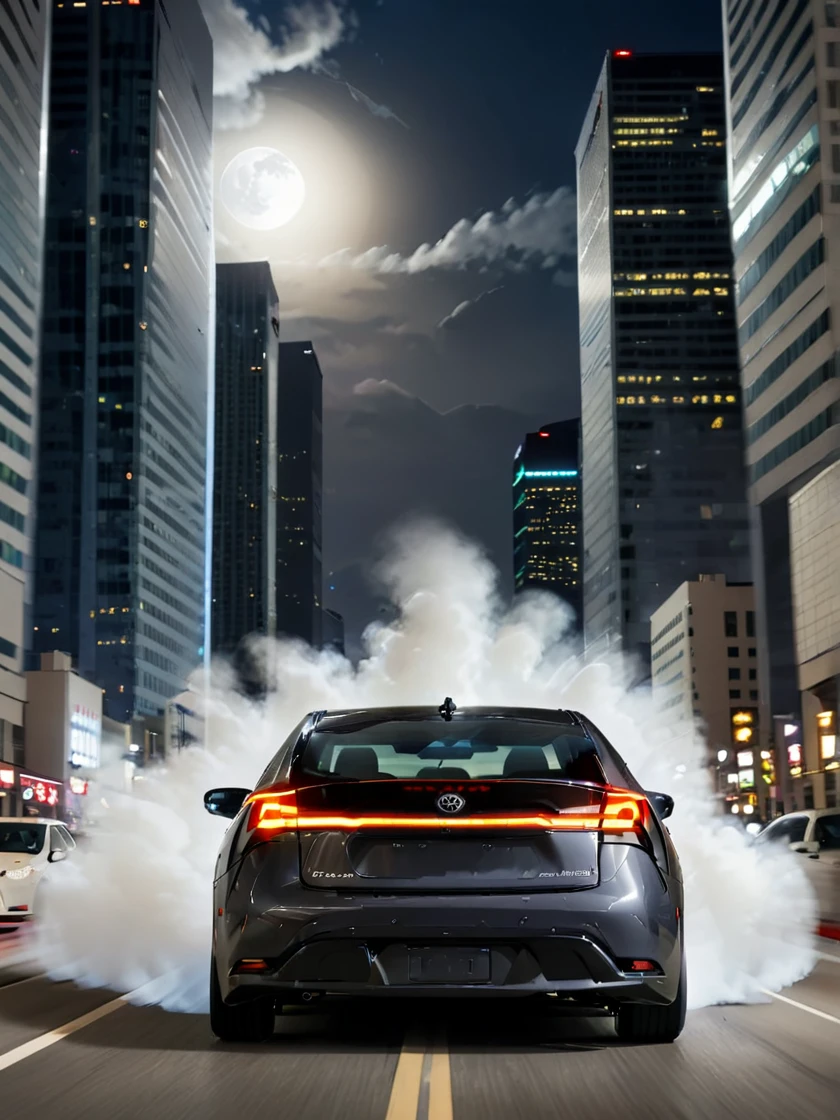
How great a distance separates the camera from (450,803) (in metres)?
5.93

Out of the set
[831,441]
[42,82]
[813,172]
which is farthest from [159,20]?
[831,441]

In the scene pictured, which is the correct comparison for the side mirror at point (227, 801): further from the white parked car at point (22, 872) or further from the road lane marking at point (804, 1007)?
the white parked car at point (22, 872)

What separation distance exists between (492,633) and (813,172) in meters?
63.6

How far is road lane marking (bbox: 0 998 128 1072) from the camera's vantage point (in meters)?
6.42

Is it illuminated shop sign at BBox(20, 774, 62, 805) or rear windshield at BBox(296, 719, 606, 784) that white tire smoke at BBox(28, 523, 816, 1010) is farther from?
illuminated shop sign at BBox(20, 774, 62, 805)

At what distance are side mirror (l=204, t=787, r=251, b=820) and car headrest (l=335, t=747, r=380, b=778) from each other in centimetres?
82

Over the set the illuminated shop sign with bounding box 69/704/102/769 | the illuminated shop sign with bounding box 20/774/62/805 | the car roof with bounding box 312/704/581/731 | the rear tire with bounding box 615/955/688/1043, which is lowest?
the rear tire with bounding box 615/955/688/1043

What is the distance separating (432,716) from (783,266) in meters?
83.5

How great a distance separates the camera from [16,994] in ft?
30.3

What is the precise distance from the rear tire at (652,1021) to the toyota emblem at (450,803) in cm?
123

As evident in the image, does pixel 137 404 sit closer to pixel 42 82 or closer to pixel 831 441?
pixel 42 82

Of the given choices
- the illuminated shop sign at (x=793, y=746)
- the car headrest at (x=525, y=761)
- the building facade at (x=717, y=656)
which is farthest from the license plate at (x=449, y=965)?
the building facade at (x=717, y=656)

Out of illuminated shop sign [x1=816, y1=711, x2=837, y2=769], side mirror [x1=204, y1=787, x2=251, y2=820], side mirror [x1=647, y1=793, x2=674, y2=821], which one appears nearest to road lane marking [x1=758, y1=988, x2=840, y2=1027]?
side mirror [x1=647, y1=793, x2=674, y2=821]

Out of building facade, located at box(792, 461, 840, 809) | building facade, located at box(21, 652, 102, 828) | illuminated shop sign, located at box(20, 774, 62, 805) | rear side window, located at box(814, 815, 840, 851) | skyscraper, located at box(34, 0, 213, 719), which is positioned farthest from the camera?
skyscraper, located at box(34, 0, 213, 719)
